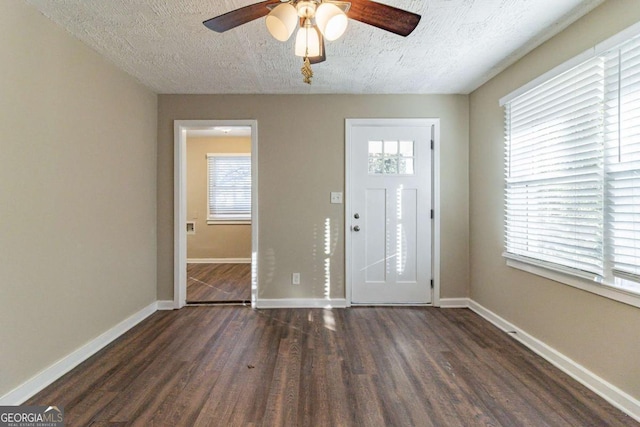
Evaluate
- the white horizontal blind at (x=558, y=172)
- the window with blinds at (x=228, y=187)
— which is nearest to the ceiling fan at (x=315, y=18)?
the white horizontal blind at (x=558, y=172)

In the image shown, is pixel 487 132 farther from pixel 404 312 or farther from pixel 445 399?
pixel 445 399

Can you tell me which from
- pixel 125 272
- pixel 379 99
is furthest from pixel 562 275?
pixel 125 272

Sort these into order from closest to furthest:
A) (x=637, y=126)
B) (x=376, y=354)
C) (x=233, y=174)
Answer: (x=637, y=126) < (x=376, y=354) < (x=233, y=174)

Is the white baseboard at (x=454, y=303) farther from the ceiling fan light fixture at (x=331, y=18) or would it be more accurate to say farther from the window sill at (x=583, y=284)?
the ceiling fan light fixture at (x=331, y=18)

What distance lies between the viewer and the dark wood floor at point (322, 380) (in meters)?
1.72

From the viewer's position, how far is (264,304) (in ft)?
11.5

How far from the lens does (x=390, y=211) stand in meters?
3.54

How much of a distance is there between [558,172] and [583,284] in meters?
0.80

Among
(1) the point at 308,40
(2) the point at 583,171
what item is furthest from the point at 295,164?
(2) the point at 583,171

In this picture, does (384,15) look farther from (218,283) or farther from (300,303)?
(218,283)

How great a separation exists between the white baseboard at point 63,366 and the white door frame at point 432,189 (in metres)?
2.24

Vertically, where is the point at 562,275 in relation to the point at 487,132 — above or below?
below

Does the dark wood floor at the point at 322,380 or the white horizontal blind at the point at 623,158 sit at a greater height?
the white horizontal blind at the point at 623,158

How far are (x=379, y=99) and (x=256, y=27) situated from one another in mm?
1741
